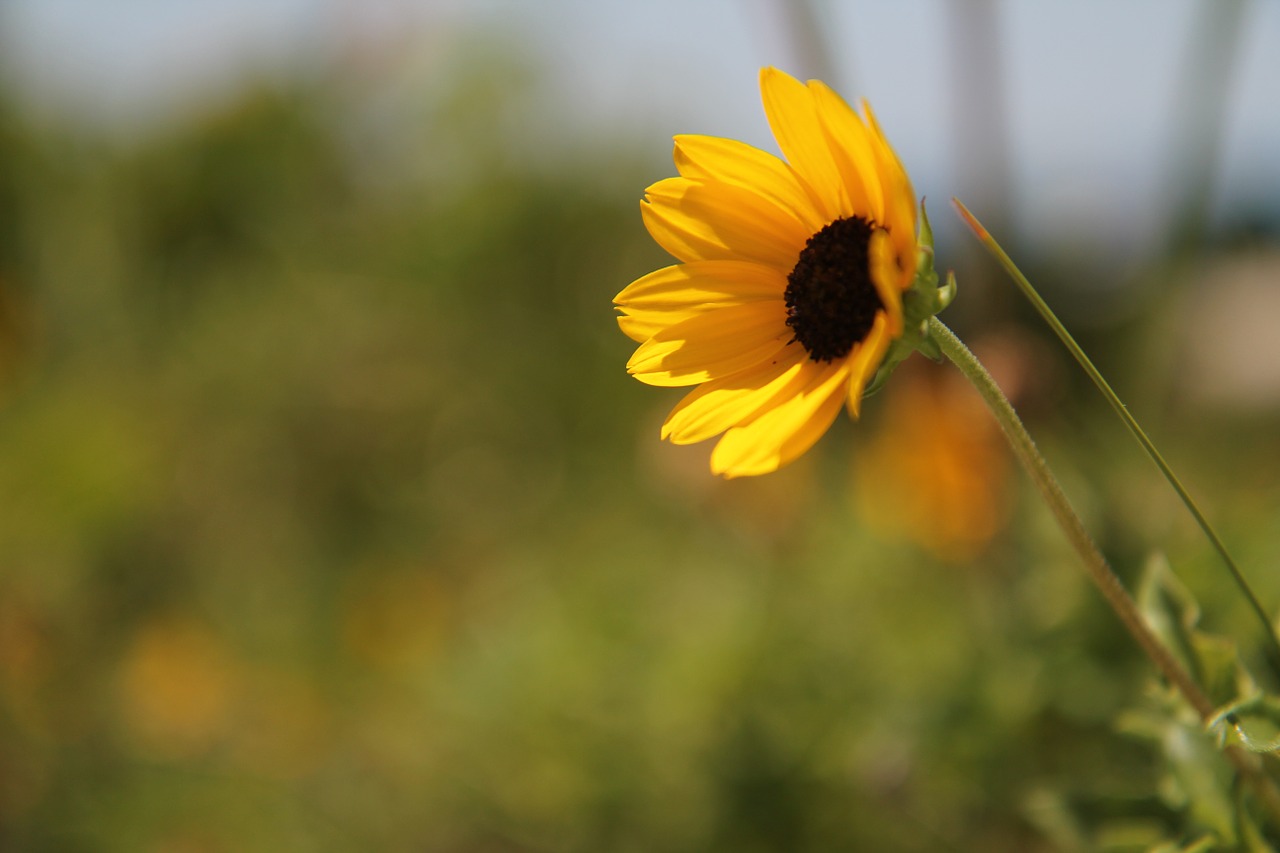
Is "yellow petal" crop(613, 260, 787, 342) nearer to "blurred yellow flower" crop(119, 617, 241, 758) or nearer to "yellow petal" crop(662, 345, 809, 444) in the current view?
"yellow petal" crop(662, 345, 809, 444)

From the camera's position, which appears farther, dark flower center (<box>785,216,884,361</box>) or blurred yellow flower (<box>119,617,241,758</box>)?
blurred yellow flower (<box>119,617,241,758</box>)

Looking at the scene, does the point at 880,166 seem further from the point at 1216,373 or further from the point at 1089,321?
the point at 1089,321

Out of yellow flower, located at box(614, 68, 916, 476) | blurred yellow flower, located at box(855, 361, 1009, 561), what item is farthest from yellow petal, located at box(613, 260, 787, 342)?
blurred yellow flower, located at box(855, 361, 1009, 561)

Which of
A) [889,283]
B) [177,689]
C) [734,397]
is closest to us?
[889,283]

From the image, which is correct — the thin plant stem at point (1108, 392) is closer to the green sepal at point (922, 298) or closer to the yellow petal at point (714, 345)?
the green sepal at point (922, 298)

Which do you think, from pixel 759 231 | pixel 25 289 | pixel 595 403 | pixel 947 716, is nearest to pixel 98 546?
pixel 595 403


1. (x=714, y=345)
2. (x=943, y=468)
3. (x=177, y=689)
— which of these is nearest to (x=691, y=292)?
(x=714, y=345)

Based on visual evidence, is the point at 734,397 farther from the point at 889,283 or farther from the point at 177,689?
the point at 177,689
